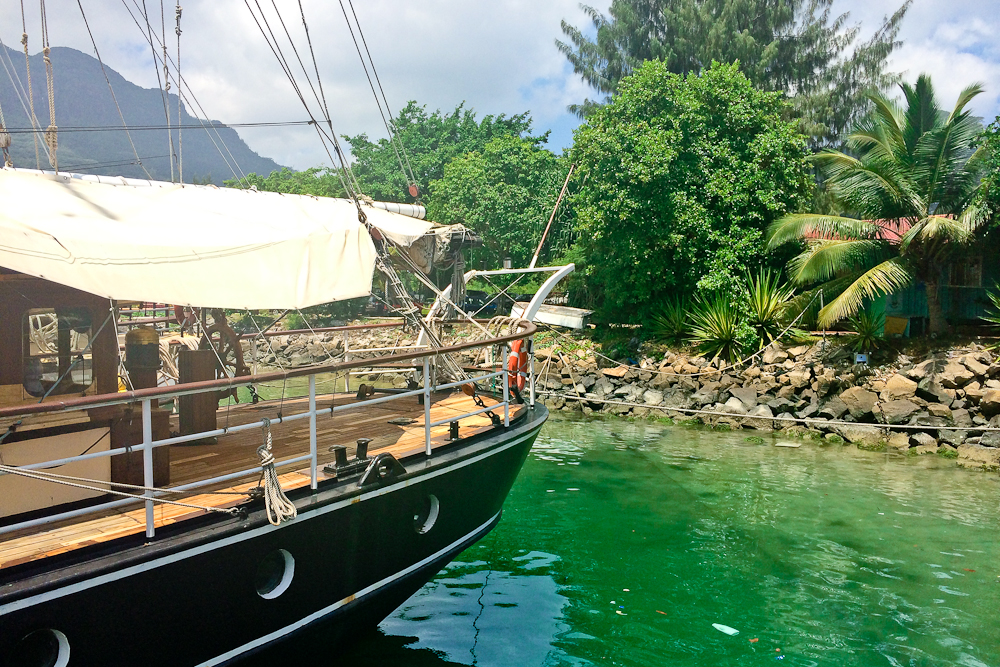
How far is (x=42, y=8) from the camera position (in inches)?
309

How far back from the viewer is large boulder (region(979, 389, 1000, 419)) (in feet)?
41.4

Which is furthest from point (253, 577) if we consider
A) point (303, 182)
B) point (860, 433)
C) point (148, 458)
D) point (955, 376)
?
point (303, 182)

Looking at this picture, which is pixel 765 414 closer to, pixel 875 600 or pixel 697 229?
pixel 697 229

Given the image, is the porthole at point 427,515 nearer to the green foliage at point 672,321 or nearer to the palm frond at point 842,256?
the palm frond at point 842,256

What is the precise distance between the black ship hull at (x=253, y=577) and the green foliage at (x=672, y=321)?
42.6ft

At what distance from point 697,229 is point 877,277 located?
4.74 m

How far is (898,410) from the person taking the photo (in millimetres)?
13586

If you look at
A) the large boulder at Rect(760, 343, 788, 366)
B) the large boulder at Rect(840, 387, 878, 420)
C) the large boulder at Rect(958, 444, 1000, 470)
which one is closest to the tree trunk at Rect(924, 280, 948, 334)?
the large boulder at Rect(840, 387, 878, 420)

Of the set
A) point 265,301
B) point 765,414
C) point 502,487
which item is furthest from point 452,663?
point 765,414

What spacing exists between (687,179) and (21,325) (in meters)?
16.2

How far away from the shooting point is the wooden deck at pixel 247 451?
397cm

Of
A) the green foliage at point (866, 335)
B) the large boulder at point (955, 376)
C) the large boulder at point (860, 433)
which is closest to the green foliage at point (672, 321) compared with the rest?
the green foliage at point (866, 335)

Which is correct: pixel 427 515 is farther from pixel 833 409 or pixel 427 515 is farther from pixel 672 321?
pixel 672 321

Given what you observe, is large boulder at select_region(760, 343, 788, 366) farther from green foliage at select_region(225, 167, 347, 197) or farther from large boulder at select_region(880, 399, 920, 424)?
green foliage at select_region(225, 167, 347, 197)
